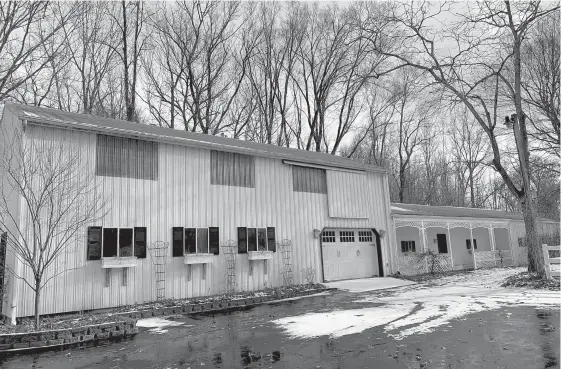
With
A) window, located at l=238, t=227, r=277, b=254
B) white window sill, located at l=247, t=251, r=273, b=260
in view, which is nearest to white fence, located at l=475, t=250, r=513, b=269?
window, located at l=238, t=227, r=277, b=254

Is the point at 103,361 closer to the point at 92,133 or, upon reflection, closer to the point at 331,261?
the point at 92,133

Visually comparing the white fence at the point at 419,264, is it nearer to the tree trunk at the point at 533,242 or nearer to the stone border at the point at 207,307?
the tree trunk at the point at 533,242

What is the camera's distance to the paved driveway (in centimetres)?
593

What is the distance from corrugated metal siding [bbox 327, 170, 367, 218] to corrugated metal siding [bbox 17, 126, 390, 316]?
351mm

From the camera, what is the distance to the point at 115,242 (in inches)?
454

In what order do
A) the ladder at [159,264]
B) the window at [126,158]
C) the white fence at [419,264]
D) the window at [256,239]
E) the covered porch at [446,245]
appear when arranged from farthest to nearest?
the covered porch at [446,245] → the white fence at [419,264] → the window at [256,239] → the ladder at [159,264] → the window at [126,158]

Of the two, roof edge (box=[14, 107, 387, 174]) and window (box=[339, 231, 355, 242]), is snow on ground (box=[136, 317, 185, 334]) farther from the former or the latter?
window (box=[339, 231, 355, 242])

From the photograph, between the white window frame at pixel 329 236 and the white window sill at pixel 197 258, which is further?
the white window frame at pixel 329 236

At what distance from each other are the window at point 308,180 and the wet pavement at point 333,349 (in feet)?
26.5

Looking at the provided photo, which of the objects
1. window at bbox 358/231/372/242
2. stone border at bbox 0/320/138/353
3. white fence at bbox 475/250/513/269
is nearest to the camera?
stone border at bbox 0/320/138/353

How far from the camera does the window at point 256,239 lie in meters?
14.3

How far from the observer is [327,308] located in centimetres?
1105

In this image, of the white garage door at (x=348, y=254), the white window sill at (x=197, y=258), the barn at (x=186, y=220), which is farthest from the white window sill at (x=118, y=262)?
the white garage door at (x=348, y=254)

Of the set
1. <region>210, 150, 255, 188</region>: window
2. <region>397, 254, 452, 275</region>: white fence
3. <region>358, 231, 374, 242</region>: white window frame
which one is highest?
<region>210, 150, 255, 188</region>: window
